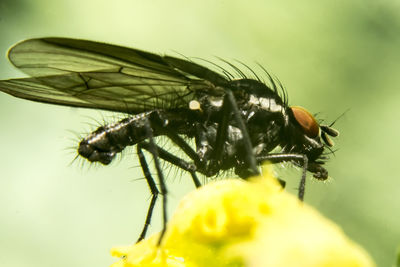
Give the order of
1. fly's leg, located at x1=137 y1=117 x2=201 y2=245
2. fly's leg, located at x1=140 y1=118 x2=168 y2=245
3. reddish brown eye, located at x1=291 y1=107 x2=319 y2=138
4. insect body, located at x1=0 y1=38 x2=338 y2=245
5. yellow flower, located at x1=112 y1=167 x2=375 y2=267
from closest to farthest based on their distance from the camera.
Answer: yellow flower, located at x1=112 y1=167 x2=375 y2=267 < fly's leg, located at x1=140 y1=118 x2=168 y2=245 < fly's leg, located at x1=137 y1=117 x2=201 y2=245 < insect body, located at x1=0 y1=38 x2=338 y2=245 < reddish brown eye, located at x1=291 y1=107 x2=319 y2=138

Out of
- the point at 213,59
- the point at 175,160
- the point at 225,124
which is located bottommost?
the point at 213,59

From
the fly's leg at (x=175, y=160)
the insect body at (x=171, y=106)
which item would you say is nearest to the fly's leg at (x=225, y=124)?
the insect body at (x=171, y=106)

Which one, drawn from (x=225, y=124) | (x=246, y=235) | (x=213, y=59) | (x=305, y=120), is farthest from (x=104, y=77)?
(x=213, y=59)

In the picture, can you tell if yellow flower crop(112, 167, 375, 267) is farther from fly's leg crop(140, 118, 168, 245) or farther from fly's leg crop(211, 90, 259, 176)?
fly's leg crop(211, 90, 259, 176)

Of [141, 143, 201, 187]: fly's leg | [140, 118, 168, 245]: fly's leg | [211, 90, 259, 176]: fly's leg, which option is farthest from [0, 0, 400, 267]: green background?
[140, 118, 168, 245]: fly's leg

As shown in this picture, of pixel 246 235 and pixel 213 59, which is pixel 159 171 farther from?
pixel 213 59

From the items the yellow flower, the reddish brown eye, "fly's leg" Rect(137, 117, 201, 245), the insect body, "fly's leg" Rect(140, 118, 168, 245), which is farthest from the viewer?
the reddish brown eye

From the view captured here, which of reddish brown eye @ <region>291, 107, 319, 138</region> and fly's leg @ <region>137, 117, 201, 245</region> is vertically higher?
reddish brown eye @ <region>291, 107, 319, 138</region>
